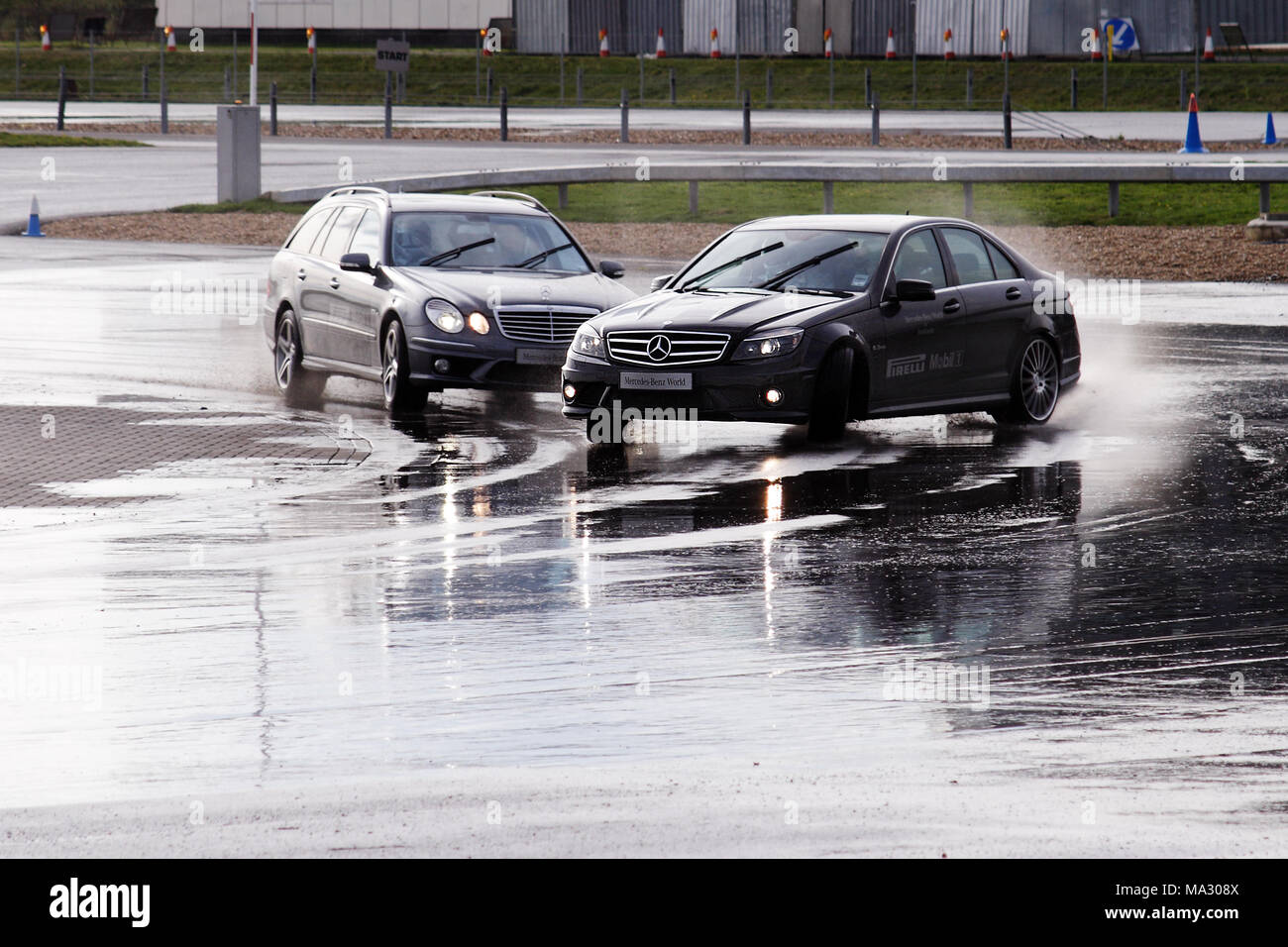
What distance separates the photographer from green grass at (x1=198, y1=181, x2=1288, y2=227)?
3152cm

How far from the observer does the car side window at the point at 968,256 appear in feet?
49.7

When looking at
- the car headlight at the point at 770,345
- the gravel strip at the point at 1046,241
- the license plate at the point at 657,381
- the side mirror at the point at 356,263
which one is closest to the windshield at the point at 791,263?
the car headlight at the point at 770,345

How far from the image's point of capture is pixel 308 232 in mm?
17531

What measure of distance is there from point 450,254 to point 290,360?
1605 mm

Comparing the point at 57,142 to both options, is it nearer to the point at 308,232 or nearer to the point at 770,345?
the point at 308,232

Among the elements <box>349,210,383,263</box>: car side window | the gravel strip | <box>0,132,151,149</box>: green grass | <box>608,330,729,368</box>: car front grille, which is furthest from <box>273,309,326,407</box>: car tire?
<box>0,132,151,149</box>: green grass

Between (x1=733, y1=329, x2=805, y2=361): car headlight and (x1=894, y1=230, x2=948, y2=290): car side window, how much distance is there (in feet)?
4.63

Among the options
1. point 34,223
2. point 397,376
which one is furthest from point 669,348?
point 34,223

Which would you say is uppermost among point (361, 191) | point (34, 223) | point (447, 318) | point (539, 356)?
point (361, 191)

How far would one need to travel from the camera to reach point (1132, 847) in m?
5.74

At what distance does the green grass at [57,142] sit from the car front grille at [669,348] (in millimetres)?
30579

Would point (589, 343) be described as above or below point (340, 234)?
below

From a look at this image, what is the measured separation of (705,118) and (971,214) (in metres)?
19.4

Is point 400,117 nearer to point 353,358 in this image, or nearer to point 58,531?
point 353,358
